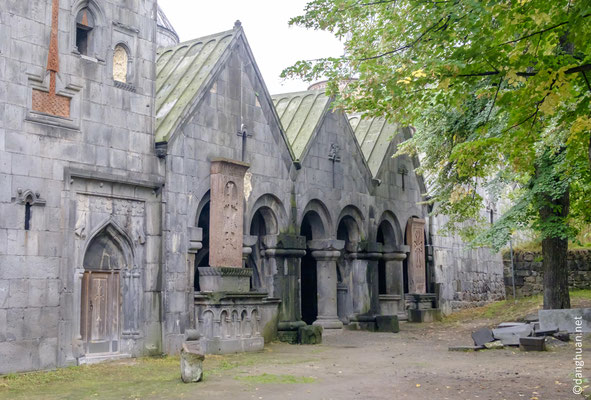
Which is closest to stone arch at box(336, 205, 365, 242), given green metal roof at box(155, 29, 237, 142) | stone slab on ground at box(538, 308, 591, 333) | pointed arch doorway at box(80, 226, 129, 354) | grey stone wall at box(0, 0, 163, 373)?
green metal roof at box(155, 29, 237, 142)

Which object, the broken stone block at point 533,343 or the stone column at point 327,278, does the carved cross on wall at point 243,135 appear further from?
the broken stone block at point 533,343

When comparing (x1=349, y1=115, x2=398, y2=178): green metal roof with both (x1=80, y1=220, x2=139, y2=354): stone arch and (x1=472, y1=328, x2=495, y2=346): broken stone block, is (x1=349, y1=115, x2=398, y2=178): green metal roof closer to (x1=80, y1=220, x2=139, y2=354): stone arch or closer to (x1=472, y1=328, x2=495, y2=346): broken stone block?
(x1=472, y1=328, x2=495, y2=346): broken stone block

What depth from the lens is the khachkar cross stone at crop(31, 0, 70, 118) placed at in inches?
506

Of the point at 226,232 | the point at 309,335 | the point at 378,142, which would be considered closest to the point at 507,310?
the point at 378,142

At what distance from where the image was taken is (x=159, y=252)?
48.7 feet

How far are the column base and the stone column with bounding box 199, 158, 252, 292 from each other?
178 inches

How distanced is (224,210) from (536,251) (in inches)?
731

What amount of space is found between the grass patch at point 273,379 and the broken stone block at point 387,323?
9965mm

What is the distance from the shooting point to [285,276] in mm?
18359

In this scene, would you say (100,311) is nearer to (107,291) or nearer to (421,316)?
(107,291)

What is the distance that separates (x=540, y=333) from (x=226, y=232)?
747 centimetres

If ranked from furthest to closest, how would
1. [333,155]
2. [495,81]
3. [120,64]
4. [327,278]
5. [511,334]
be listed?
[333,155]
[327,278]
[511,334]
[120,64]
[495,81]

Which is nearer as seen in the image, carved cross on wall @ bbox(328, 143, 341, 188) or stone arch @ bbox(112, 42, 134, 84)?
stone arch @ bbox(112, 42, 134, 84)

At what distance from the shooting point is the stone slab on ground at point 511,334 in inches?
603
